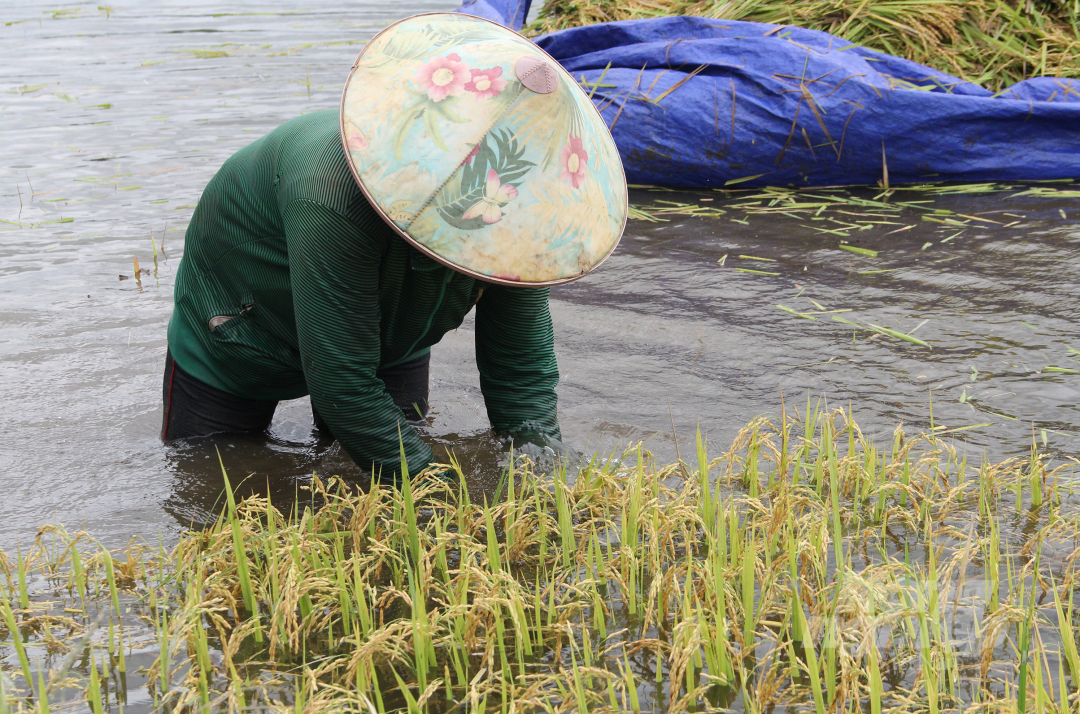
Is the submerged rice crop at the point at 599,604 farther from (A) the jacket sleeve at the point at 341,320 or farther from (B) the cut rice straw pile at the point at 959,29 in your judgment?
(B) the cut rice straw pile at the point at 959,29

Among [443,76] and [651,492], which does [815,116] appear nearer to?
[651,492]

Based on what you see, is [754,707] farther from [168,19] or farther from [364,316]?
[168,19]

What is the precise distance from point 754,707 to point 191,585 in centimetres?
123

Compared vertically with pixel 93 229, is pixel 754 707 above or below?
below

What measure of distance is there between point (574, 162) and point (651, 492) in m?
0.95

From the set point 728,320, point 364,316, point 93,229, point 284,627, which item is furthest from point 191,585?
point 93,229

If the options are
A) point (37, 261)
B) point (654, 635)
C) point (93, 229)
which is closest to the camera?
point (654, 635)

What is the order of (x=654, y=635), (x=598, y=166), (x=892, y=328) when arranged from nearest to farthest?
1. (x=598, y=166)
2. (x=654, y=635)
3. (x=892, y=328)

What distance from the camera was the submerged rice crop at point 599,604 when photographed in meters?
1.78

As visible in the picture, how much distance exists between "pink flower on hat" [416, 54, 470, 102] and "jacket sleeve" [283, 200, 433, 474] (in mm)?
352

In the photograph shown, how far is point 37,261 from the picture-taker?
469 centimetres

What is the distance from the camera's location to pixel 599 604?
6.52 ft

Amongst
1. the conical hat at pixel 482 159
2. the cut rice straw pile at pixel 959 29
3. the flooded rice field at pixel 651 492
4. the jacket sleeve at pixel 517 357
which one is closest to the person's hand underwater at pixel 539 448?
the jacket sleeve at pixel 517 357

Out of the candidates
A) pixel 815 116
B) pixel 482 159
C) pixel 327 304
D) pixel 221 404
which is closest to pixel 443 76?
pixel 482 159
